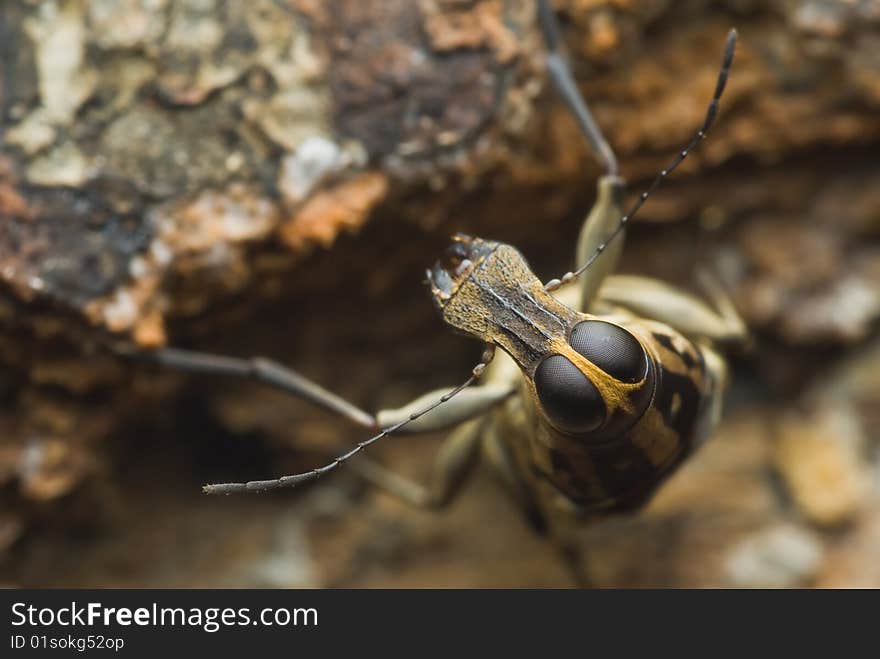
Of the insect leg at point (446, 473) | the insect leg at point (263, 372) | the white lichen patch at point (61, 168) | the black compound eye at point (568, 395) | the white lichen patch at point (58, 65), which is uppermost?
the white lichen patch at point (58, 65)

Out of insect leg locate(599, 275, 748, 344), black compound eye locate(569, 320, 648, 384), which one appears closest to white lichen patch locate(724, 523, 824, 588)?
insect leg locate(599, 275, 748, 344)

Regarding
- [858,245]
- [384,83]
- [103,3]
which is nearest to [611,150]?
[384,83]

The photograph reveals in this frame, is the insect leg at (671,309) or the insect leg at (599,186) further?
the insect leg at (671,309)

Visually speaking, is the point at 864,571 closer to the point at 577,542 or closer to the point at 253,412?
the point at 577,542

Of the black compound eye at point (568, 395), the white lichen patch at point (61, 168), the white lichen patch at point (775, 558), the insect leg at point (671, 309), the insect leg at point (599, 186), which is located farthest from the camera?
the white lichen patch at point (775, 558)

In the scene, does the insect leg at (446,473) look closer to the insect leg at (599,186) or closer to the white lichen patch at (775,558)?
the insect leg at (599,186)

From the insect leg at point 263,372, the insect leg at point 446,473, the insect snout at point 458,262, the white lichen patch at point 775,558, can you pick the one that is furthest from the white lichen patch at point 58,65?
the white lichen patch at point 775,558

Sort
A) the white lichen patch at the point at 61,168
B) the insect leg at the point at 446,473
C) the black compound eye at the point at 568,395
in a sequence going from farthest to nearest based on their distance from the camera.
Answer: the insect leg at the point at 446,473, the white lichen patch at the point at 61,168, the black compound eye at the point at 568,395
